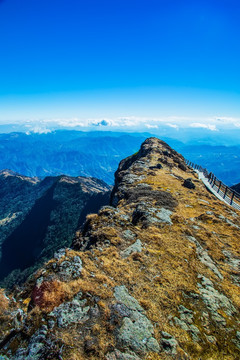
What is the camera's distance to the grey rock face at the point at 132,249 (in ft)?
36.1

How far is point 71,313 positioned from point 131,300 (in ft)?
8.48

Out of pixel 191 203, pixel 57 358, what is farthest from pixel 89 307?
pixel 191 203

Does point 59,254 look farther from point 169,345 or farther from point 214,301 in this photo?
point 214,301

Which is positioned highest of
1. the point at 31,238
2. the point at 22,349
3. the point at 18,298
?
the point at 22,349

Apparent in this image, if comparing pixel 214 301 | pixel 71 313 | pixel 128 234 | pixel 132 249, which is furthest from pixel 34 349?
pixel 128 234

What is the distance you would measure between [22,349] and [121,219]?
33.2ft

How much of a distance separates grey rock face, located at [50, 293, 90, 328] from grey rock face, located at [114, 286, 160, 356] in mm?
1401

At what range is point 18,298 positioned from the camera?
26.9 feet

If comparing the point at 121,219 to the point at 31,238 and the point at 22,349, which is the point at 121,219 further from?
the point at 31,238

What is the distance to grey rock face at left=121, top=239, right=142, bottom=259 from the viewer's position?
36.1 feet

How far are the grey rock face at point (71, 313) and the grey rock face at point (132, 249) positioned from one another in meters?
3.98

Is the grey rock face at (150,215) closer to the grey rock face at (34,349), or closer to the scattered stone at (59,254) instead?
the scattered stone at (59,254)

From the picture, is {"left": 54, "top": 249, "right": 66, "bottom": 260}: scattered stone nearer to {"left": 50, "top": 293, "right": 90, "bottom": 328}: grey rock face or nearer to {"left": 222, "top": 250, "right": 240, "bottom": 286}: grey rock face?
{"left": 50, "top": 293, "right": 90, "bottom": 328}: grey rock face

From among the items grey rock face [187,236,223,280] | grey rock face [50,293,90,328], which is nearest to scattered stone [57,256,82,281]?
grey rock face [50,293,90,328]
